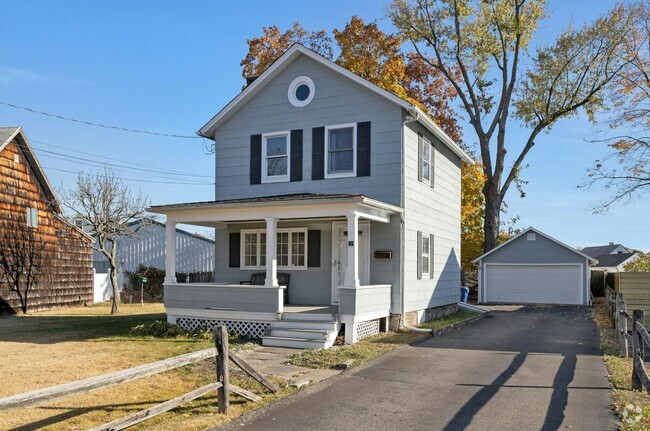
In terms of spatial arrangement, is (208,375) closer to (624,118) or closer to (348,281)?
(348,281)

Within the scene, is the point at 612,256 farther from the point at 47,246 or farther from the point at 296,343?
the point at 296,343

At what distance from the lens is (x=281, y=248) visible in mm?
17281

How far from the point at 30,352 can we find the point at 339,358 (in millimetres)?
6467

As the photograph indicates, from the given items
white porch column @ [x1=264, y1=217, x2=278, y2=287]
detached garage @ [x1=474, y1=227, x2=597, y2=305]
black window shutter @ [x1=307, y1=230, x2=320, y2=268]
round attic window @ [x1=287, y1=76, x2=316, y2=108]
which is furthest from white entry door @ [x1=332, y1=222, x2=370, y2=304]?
detached garage @ [x1=474, y1=227, x2=597, y2=305]

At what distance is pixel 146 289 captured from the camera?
32250 mm

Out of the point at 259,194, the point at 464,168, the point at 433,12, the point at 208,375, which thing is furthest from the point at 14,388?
the point at 433,12

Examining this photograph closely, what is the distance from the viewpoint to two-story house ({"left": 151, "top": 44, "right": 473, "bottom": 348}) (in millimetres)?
14336

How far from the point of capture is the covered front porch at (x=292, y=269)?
1379 centimetres

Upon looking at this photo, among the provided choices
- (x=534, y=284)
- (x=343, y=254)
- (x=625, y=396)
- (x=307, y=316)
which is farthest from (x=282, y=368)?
(x=534, y=284)

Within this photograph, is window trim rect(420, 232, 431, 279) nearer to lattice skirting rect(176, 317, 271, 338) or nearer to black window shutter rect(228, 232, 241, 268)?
black window shutter rect(228, 232, 241, 268)

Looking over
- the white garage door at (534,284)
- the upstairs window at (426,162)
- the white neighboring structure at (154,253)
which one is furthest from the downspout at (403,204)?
the white neighboring structure at (154,253)

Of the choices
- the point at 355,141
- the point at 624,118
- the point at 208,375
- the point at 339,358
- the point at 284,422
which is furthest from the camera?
the point at 624,118

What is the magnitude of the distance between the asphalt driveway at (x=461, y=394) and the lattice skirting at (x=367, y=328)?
1.50 meters

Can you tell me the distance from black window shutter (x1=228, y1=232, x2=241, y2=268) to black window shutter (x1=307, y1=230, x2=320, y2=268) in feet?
7.49
